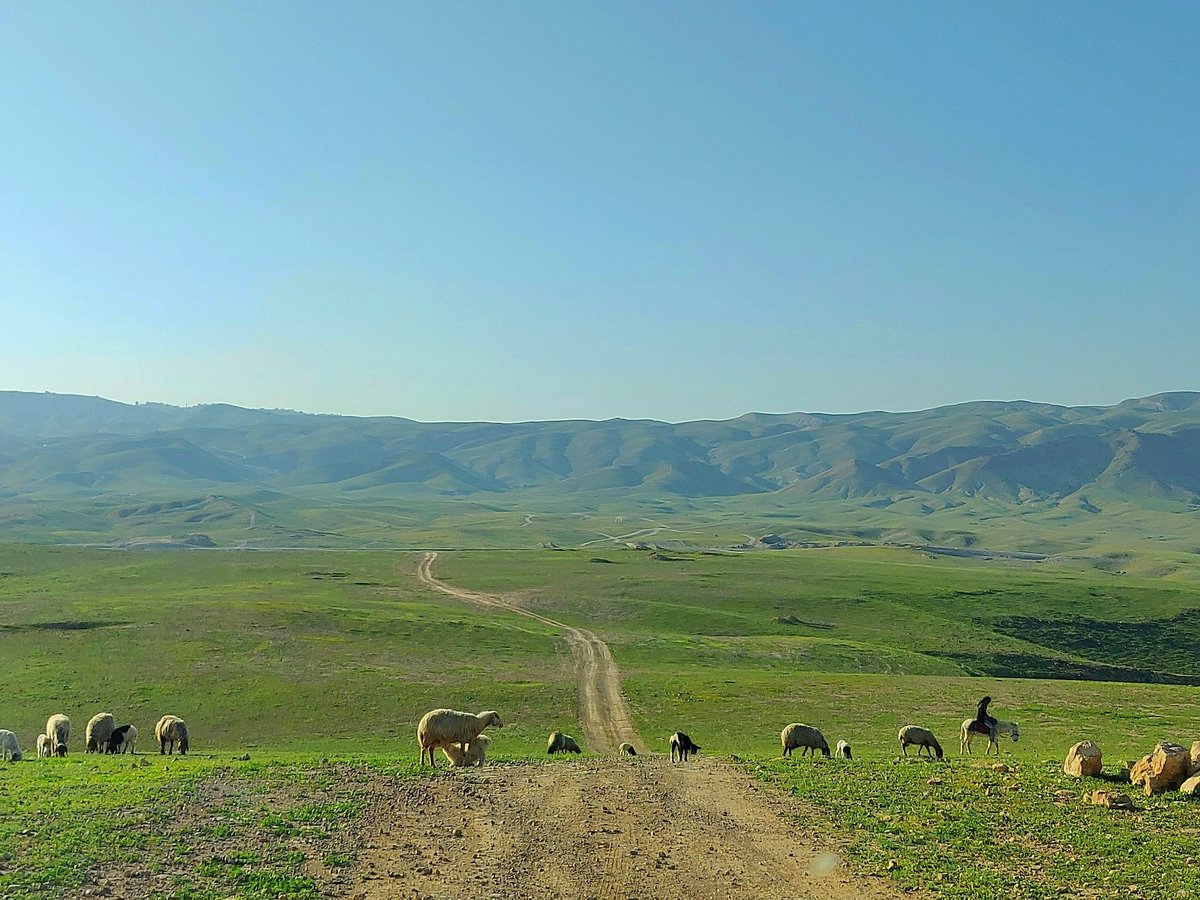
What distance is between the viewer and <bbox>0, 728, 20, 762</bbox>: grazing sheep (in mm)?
32344

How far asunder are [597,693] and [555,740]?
16.4 m

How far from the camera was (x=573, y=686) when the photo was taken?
53.7m

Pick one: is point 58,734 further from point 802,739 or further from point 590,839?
point 802,739

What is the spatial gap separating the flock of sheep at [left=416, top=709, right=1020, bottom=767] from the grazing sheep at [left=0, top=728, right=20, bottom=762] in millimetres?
15015

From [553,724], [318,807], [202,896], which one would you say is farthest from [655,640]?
[202,896]

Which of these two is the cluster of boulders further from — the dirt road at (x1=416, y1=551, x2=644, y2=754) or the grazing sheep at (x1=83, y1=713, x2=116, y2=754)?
the grazing sheep at (x1=83, y1=713, x2=116, y2=754)

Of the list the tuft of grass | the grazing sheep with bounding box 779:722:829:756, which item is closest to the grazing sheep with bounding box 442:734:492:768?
the tuft of grass

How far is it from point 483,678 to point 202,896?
38983 millimetres

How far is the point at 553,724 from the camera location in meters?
44.8

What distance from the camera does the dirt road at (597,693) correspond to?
4235 centimetres

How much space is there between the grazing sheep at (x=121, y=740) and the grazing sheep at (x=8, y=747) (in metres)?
3.15

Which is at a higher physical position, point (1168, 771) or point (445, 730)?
point (1168, 771)

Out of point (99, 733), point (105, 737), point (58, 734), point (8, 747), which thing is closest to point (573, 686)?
point (105, 737)

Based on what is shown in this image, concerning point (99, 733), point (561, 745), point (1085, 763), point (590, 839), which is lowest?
point (561, 745)
